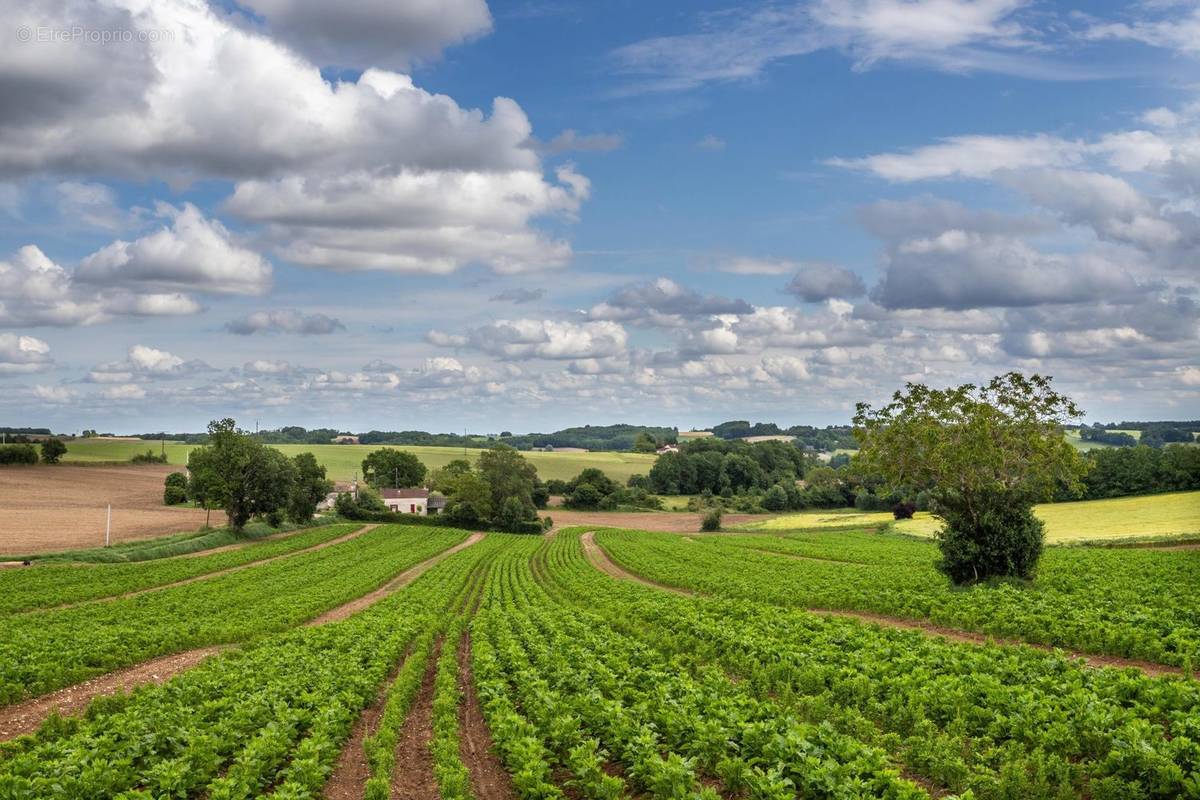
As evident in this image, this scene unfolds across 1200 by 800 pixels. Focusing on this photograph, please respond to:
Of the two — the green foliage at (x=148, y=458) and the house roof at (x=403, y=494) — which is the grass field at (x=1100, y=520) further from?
the green foliage at (x=148, y=458)

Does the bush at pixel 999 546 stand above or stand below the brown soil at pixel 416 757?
above

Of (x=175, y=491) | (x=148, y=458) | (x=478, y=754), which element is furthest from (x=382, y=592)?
(x=148, y=458)

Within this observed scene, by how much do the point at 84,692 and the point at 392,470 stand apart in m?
137

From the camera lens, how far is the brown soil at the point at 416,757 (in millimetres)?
13969

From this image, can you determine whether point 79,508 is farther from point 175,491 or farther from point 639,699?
point 639,699

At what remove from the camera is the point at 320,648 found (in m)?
25.9

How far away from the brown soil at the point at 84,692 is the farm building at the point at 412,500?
106120mm

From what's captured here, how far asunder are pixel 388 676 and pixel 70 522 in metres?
74.5

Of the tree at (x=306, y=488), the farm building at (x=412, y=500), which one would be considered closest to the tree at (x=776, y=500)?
the farm building at (x=412, y=500)

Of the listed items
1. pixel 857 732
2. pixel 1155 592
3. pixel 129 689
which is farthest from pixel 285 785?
pixel 1155 592

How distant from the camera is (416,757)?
1590 centimetres

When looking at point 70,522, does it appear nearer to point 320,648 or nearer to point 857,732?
point 320,648

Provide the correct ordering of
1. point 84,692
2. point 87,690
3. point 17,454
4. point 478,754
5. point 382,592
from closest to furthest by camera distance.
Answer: point 478,754
point 84,692
point 87,690
point 382,592
point 17,454

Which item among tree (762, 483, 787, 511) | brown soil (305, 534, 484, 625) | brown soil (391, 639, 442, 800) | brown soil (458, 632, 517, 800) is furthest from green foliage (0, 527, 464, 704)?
tree (762, 483, 787, 511)
